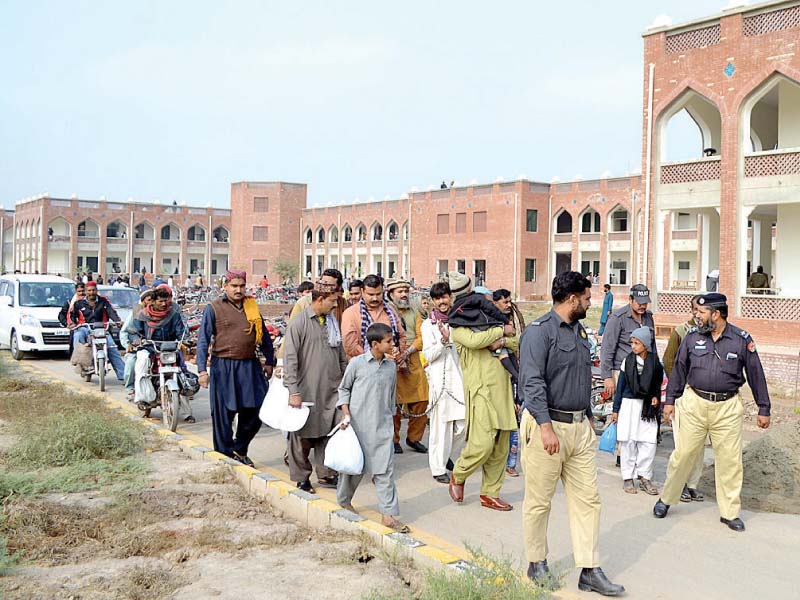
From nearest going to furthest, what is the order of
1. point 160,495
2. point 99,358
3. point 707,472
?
point 160,495
point 707,472
point 99,358

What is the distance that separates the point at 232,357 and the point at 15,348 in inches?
414

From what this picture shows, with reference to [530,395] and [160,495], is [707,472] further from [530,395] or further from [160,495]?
[160,495]

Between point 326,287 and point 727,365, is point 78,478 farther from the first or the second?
point 727,365

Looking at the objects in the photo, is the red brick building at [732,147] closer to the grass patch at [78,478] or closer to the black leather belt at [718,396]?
the black leather belt at [718,396]

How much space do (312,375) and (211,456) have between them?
160 centimetres

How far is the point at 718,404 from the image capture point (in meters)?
5.51

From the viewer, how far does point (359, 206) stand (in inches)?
2336

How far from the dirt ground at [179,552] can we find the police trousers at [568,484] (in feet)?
2.50

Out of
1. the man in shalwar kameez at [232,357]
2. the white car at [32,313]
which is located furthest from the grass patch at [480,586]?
the white car at [32,313]

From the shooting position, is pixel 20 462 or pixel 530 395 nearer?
pixel 530 395

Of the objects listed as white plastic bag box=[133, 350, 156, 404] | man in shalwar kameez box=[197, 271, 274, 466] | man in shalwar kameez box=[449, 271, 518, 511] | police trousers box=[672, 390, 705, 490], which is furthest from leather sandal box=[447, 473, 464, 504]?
white plastic bag box=[133, 350, 156, 404]

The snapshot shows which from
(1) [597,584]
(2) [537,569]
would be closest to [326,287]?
(2) [537,569]

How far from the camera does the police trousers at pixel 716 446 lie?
5430mm

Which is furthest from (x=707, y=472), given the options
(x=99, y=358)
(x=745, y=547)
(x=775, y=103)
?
(x=775, y=103)
